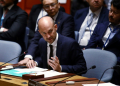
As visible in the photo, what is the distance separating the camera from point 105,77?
9.32 ft

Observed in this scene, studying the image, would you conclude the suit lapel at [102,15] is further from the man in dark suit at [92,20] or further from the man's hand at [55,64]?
the man's hand at [55,64]

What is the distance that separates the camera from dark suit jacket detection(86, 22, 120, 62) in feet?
11.4

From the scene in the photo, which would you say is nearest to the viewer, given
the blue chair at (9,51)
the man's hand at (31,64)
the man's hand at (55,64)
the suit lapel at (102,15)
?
the man's hand at (55,64)

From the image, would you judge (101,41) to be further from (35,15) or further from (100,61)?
(35,15)

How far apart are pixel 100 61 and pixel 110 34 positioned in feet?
2.60

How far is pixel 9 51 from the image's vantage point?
3.35 meters

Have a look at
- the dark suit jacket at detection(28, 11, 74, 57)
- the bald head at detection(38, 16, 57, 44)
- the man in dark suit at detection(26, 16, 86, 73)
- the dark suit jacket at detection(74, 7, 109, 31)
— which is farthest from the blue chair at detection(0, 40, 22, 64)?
the dark suit jacket at detection(74, 7, 109, 31)

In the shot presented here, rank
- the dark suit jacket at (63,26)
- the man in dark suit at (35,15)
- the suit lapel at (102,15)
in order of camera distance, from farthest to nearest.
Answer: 1. the man in dark suit at (35,15)
2. the suit lapel at (102,15)
3. the dark suit jacket at (63,26)

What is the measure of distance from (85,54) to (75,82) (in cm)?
102

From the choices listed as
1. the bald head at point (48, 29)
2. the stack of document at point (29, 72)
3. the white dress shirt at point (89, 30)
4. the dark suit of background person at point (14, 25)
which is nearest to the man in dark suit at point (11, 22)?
the dark suit of background person at point (14, 25)

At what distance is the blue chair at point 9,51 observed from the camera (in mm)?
3287

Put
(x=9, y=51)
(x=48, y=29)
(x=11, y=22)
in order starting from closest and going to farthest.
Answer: (x=48, y=29), (x=9, y=51), (x=11, y=22)

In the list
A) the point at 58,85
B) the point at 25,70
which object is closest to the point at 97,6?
the point at 25,70

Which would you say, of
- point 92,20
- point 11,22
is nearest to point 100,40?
point 92,20
